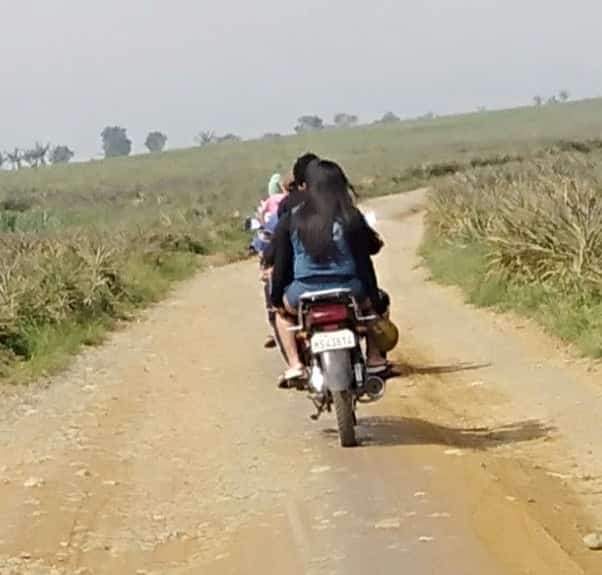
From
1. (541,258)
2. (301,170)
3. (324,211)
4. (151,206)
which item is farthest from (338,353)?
(151,206)

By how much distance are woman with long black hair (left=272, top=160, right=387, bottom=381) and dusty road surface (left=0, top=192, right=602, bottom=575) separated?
95 centimetres

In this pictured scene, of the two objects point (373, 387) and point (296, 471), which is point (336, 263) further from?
→ point (296, 471)

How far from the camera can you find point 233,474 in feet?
29.8

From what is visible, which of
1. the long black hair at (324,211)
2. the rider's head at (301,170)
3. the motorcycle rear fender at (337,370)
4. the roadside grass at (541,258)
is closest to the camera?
the motorcycle rear fender at (337,370)

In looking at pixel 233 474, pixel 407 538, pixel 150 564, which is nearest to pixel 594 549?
pixel 407 538

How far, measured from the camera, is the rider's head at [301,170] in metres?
10.1

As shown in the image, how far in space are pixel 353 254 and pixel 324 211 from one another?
330mm

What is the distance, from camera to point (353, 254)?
958cm

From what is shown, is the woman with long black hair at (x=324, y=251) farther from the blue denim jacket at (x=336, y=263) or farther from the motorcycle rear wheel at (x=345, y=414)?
the motorcycle rear wheel at (x=345, y=414)

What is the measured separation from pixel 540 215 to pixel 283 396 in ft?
21.9

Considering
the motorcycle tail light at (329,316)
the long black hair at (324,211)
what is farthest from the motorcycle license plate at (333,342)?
the long black hair at (324,211)

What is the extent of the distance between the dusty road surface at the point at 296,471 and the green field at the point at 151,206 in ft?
5.34

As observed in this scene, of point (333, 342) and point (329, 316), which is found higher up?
point (329, 316)

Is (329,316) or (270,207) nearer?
(329,316)
